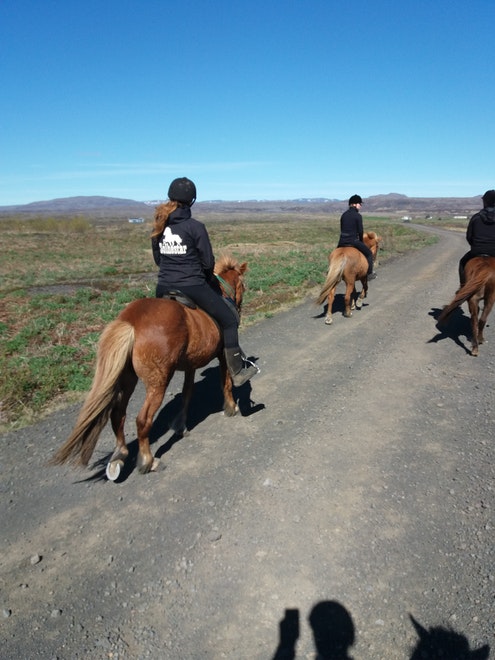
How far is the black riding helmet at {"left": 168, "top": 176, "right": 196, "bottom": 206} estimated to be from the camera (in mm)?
4852

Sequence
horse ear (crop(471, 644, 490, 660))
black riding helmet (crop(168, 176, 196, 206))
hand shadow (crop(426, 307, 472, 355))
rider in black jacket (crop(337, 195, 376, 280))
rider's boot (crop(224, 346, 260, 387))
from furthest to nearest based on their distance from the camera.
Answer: rider in black jacket (crop(337, 195, 376, 280)) → hand shadow (crop(426, 307, 472, 355)) → rider's boot (crop(224, 346, 260, 387)) → black riding helmet (crop(168, 176, 196, 206)) → horse ear (crop(471, 644, 490, 660))

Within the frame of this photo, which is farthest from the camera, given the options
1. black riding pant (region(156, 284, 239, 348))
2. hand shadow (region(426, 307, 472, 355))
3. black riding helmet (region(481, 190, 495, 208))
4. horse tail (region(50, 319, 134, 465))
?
hand shadow (region(426, 307, 472, 355))

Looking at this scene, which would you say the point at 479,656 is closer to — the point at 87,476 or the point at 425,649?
the point at 425,649

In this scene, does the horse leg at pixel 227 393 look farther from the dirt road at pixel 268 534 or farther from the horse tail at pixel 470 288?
the horse tail at pixel 470 288

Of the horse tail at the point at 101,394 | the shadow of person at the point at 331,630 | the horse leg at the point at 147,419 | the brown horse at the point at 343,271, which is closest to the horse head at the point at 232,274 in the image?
the horse leg at the point at 147,419

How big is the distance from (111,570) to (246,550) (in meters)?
1.12

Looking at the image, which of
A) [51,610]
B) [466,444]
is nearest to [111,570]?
[51,610]

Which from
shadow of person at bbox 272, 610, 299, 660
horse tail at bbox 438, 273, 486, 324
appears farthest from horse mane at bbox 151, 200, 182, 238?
horse tail at bbox 438, 273, 486, 324

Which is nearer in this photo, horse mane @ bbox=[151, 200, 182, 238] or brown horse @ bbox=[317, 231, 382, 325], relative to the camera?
horse mane @ bbox=[151, 200, 182, 238]

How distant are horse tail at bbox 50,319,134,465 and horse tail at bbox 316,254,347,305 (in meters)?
7.26

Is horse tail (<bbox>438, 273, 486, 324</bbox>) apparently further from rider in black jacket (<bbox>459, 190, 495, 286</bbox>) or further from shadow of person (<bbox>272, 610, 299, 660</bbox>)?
shadow of person (<bbox>272, 610, 299, 660</bbox>)

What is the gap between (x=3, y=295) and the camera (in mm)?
14898

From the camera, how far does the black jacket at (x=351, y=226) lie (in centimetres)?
1112

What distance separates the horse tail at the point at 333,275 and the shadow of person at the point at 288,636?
8.44 metres
